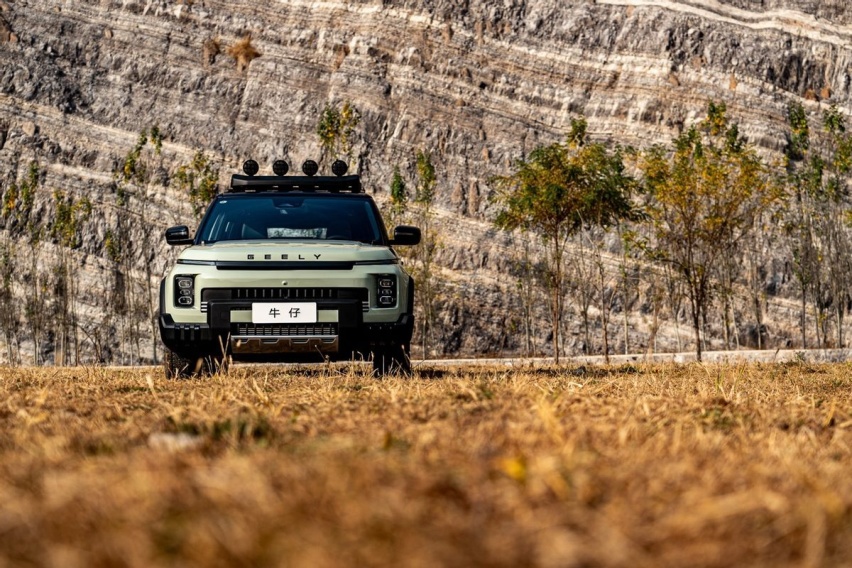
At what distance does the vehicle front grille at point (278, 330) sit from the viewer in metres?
A: 8.56

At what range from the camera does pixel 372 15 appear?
206 ft

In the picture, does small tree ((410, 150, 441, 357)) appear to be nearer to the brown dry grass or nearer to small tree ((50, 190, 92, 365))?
the brown dry grass

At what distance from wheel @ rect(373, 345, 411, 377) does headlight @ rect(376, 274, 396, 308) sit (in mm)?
481

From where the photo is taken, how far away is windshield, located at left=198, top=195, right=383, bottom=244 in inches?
390

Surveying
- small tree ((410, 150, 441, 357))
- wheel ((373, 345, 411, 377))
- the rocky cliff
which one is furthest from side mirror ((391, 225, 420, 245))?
the rocky cliff

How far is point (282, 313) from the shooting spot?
855 cm

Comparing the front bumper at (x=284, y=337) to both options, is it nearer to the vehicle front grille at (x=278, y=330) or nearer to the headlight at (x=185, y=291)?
the vehicle front grille at (x=278, y=330)

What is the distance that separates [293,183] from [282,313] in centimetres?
232

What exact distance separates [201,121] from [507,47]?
65.1 ft

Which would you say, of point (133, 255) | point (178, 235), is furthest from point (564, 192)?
point (133, 255)

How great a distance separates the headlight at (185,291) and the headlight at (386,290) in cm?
167

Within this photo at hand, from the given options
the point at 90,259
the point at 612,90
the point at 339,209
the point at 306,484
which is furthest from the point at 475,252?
the point at 306,484

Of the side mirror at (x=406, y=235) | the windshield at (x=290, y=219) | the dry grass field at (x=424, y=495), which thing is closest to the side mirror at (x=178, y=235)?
the windshield at (x=290, y=219)

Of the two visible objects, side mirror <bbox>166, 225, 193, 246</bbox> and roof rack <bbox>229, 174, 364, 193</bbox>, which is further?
roof rack <bbox>229, 174, 364, 193</bbox>
